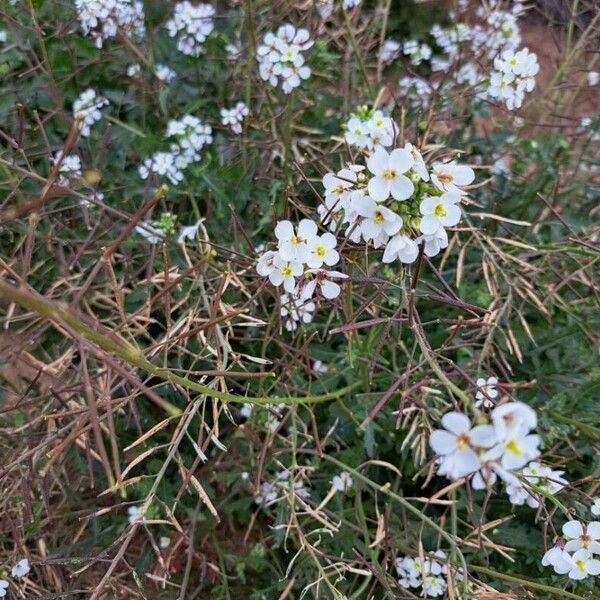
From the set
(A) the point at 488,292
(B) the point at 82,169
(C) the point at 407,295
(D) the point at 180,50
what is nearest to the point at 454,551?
(C) the point at 407,295

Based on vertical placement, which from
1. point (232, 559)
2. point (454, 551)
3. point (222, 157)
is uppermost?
point (222, 157)

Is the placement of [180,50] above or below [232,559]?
above

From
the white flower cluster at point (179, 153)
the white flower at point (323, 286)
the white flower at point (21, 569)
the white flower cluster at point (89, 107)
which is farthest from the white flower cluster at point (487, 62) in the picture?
the white flower at point (21, 569)

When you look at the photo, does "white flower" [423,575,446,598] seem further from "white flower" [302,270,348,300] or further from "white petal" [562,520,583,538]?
"white flower" [302,270,348,300]

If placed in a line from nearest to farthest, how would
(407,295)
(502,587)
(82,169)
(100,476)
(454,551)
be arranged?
(407,295) < (454,551) < (502,587) < (100,476) < (82,169)

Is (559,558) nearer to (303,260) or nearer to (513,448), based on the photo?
(513,448)

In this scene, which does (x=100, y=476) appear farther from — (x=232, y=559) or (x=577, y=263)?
(x=577, y=263)

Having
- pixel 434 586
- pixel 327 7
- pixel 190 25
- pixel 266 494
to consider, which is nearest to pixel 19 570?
pixel 266 494

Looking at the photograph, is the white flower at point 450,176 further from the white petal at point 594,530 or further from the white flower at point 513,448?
the white petal at point 594,530
